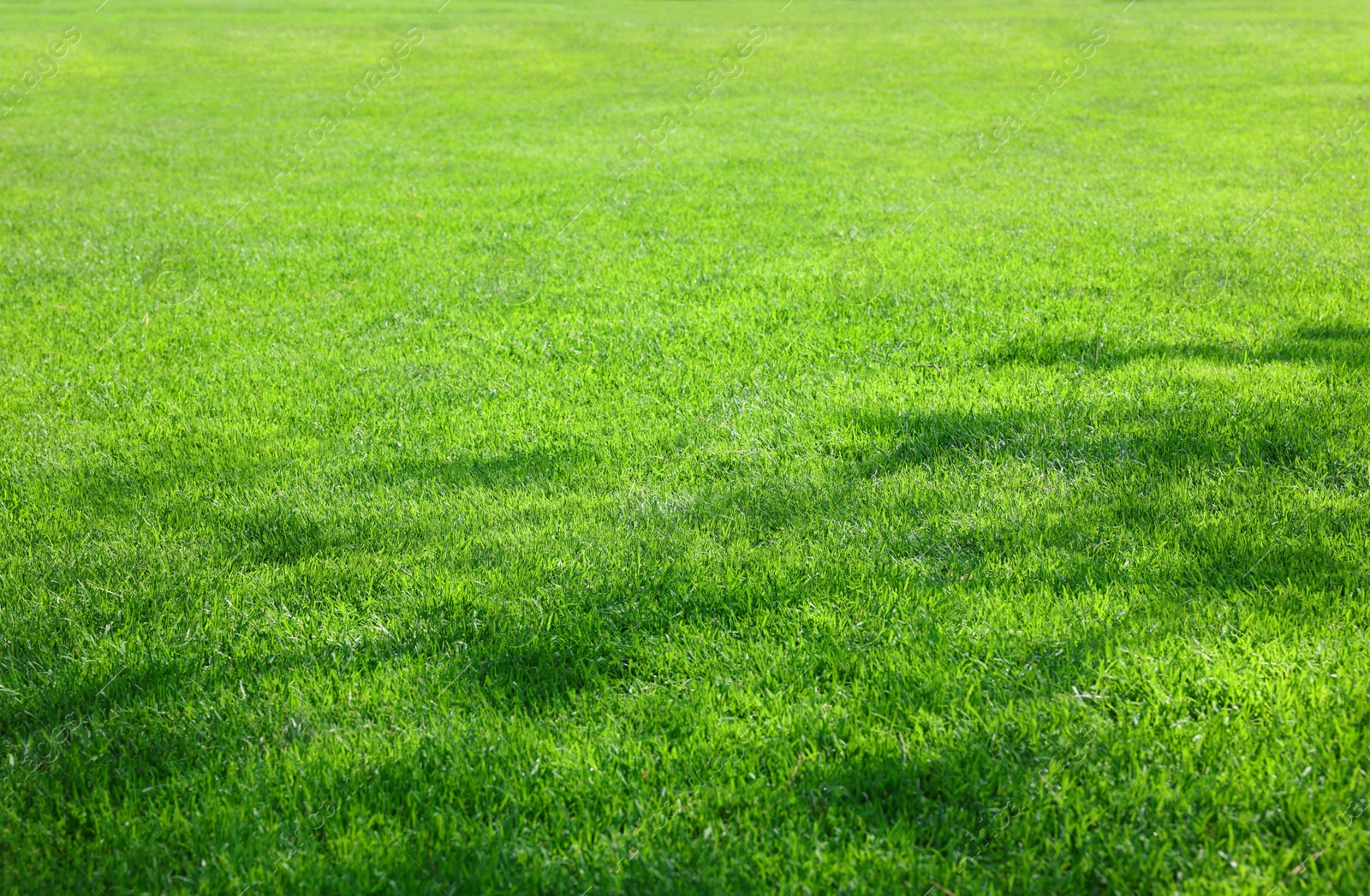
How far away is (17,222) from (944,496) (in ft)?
37.4

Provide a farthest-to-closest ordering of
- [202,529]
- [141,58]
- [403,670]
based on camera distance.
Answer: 1. [141,58]
2. [202,529]
3. [403,670]

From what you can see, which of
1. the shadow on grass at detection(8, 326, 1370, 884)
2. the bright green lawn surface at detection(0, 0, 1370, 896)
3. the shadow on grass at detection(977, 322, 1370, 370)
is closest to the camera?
the bright green lawn surface at detection(0, 0, 1370, 896)

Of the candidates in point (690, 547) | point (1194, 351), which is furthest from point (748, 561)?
point (1194, 351)

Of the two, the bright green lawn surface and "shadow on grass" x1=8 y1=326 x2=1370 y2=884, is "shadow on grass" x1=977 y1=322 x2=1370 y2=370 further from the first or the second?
"shadow on grass" x1=8 y1=326 x2=1370 y2=884

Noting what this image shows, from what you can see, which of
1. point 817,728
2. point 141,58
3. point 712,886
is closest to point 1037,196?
point 817,728

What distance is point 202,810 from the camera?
2893mm

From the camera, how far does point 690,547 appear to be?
4309 mm

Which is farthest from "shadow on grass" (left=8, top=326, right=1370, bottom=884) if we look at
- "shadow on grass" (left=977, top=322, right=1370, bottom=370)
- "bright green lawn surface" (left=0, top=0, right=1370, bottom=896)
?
"shadow on grass" (left=977, top=322, right=1370, bottom=370)

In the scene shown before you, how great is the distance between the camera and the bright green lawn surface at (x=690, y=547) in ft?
9.21

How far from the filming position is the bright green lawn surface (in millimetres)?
2807

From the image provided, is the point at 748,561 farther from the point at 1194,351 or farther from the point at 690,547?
the point at 1194,351

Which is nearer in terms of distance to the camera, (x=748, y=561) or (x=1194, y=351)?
(x=748, y=561)

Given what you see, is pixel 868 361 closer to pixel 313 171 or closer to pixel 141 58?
pixel 313 171

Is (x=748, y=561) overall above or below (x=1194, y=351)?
below
